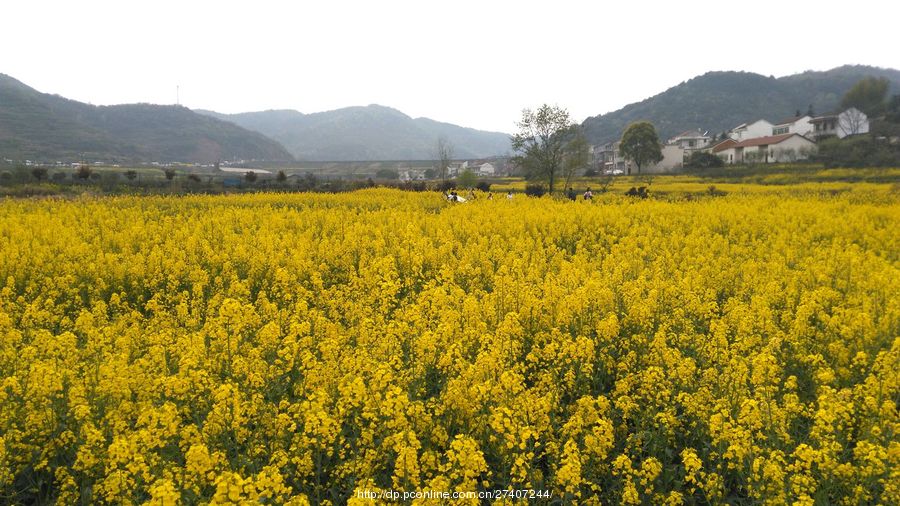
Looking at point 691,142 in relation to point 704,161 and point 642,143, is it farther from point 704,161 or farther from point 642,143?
point 704,161

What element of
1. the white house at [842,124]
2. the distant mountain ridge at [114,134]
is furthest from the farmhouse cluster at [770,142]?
the distant mountain ridge at [114,134]

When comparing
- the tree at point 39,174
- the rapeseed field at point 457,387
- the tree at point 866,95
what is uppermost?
the tree at point 866,95

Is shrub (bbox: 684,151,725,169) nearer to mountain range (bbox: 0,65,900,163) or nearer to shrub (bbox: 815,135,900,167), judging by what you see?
shrub (bbox: 815,135,900,167)

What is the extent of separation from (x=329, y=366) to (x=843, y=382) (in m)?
5.81

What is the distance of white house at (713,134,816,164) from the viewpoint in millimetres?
58344

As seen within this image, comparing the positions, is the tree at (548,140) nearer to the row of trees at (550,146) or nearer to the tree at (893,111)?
the row of trees at (550,146)

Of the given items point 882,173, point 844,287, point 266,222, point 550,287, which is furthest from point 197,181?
point 882,173

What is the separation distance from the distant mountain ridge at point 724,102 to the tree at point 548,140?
10242cm

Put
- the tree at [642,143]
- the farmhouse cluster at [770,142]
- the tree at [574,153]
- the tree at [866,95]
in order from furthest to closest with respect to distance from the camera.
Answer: the tree at [866,95]
the tree at [642,143]
the farmhouse cluster at [770,142]
the tree at [574,153]

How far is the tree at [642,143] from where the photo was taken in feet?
231

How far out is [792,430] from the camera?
455cm

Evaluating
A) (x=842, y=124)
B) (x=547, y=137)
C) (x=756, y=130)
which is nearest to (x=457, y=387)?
(x=547, y=137)

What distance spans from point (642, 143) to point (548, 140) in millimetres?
36025

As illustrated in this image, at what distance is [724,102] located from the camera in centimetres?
14625
